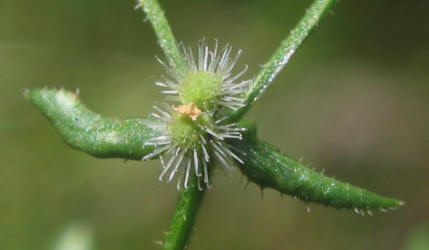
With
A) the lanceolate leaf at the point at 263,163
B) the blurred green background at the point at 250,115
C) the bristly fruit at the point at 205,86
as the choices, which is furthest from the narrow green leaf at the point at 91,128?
the blurred green background at the point at 250,115

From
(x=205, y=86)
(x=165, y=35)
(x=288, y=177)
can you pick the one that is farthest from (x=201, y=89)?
(x=288, y=177)

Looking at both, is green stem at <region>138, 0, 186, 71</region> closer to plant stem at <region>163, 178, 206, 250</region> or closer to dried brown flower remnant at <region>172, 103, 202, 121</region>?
dried brown flower remnant at <region>172, 103, 202, 121</region>

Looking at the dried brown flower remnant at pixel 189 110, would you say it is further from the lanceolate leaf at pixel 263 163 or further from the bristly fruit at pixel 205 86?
the lanceolate leaf at pixel 263 163

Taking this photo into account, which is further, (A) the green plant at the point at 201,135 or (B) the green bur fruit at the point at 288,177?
(B) the green bur fruit at the point at 288,177

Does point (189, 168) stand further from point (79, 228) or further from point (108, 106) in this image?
point (108, 106)

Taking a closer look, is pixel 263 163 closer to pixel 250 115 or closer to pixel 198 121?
pixel 198 121

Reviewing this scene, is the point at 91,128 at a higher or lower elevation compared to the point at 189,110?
lower

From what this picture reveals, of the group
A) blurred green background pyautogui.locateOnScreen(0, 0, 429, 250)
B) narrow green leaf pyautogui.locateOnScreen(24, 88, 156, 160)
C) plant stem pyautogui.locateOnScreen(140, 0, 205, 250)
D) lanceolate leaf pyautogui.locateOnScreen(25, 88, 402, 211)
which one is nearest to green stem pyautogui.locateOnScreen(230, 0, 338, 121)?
lanceolate leaf pyautogui.locateOnScreen(25, 88, 402, 211)
